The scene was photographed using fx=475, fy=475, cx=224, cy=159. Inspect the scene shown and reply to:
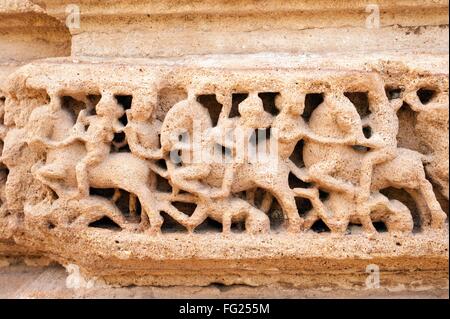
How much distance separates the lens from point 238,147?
1579mm

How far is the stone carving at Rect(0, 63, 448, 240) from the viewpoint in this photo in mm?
1573

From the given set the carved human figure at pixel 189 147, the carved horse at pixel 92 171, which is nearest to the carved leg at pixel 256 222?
the carved human figure at pixel 189 147

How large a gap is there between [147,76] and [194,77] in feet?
0.52

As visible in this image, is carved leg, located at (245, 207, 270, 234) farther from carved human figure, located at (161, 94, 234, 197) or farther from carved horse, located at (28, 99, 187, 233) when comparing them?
carved horse, located at (28, 99, 187, 233)

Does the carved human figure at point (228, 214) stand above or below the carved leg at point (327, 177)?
below

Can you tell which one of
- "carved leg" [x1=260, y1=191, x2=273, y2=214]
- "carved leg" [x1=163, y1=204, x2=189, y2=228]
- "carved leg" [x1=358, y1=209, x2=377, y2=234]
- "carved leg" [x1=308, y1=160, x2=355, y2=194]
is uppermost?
"carved leg" [x1=308, y1=160, x2=355, y2=194]

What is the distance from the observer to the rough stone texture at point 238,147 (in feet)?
5.19

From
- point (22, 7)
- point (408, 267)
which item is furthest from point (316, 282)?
point (22, 7)

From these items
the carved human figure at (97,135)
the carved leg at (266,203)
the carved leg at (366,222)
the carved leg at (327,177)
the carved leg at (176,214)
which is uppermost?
the carved human figure at (97,135)

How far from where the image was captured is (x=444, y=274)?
1.71m

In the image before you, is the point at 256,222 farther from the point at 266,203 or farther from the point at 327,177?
the point at 327,177

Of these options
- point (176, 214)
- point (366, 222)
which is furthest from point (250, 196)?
point (366, 222)

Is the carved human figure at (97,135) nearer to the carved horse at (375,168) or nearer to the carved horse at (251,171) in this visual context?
the carved horse at (251,171)

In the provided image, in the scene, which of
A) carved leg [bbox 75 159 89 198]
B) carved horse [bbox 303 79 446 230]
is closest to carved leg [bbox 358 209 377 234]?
carved horse [bbox 303 79 446 230]
